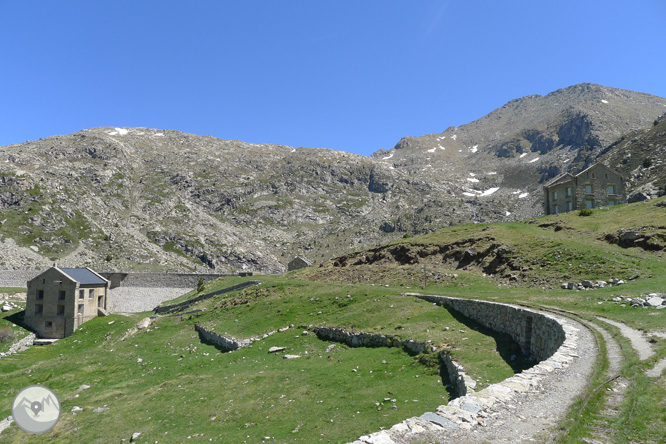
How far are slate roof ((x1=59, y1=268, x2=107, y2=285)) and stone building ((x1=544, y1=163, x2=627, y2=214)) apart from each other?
298 feet

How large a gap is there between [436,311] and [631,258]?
21.0 m

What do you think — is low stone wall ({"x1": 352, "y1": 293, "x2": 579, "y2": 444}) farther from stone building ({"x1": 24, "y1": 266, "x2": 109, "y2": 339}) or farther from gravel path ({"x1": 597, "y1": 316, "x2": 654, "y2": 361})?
stone building ({"x1": 24, "y1": 266, "x2": 109, "y2": 339})

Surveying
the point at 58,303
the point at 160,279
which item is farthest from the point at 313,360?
the point at 160,279

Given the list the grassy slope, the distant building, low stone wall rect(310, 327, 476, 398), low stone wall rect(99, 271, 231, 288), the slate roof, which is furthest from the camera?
the distant building

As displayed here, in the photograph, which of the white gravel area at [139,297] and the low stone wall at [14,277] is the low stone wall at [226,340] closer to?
the white gravel area at [139,297]

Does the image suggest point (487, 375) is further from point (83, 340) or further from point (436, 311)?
point (83, 340)

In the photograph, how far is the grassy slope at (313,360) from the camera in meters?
16.5

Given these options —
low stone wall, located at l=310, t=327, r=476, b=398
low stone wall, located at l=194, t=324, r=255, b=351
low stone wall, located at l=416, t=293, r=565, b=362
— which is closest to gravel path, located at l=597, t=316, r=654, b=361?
low stone wall, located at l=416, t=293, r=565, b=362

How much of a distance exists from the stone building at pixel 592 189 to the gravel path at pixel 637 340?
68193 mm

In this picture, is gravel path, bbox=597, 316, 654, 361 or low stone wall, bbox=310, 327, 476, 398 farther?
low stone wall, bbox=310, 327, 476, 398

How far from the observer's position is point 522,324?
2175 centimetres

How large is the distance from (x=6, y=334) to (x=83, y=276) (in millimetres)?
13779

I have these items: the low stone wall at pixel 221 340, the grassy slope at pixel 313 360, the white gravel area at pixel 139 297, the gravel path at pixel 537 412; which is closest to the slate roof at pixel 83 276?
the grassy slope at pixel 313 360

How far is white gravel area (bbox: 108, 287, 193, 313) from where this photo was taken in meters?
88.1
